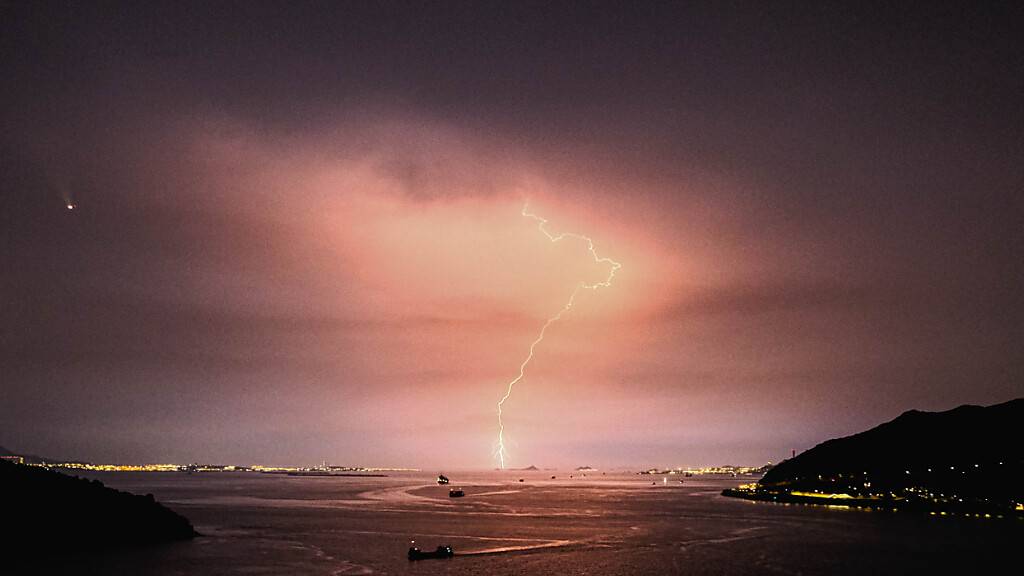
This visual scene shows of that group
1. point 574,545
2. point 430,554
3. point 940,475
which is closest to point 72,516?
point 430,554

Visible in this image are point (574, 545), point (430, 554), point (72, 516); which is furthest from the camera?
point (574, 545)

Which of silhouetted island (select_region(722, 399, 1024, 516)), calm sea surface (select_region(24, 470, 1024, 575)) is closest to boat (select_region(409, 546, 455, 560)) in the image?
calm sea surface (select_region(24, 470, 1024, 575))

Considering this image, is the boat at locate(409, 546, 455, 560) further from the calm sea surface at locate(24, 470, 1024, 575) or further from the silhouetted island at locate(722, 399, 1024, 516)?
the silhouetted island at locate(722, 399, 1024, 516)

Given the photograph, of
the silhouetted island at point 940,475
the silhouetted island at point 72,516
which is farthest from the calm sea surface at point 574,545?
the silhouetted island at point 940,475

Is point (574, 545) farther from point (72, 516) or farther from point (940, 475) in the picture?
point (940, 475)

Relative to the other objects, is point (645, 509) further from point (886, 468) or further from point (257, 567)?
point (886, 468)

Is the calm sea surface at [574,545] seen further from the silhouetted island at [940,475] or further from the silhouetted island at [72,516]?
the silhouetted island at [940,475]

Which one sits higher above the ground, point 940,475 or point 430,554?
point 940,475
